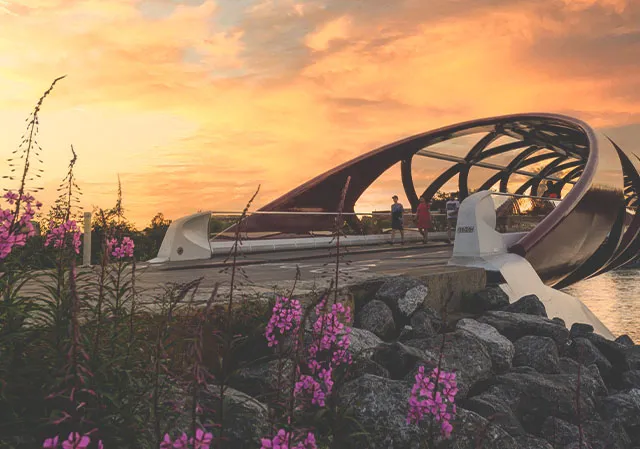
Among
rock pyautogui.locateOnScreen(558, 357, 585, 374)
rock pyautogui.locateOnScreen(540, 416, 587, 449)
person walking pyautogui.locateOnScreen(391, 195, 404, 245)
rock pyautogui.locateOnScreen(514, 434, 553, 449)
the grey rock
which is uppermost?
person walking pyautogui.locateOnScreen(391, 195, 404, 245)

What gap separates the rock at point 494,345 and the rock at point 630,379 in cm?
226

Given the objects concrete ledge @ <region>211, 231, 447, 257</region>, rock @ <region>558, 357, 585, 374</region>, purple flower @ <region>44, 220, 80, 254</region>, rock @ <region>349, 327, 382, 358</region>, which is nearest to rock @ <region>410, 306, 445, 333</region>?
rock @ <region>349, 327, 382, 358</region>

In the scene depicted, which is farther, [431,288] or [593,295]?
[593,295]

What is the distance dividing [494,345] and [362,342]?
2.13 meters

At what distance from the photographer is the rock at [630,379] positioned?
345 inches

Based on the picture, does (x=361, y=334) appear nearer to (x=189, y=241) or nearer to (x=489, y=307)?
(x=489, y=307)

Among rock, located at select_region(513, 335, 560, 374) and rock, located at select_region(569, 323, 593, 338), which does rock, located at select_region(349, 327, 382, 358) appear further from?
rock, located at select_region(569, 323, 593, 338)

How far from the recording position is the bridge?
12914 mm

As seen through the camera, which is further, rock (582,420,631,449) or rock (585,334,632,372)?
rock (585,334,632,372)

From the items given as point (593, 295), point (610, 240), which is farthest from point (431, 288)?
point (593, 295)

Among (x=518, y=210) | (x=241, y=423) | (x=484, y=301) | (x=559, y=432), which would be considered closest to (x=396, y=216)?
(x=518, y=210)

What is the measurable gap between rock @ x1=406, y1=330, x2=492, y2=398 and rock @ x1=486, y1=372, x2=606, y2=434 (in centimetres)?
22

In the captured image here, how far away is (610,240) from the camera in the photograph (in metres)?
21.0

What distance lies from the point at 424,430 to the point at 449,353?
1.86 m
